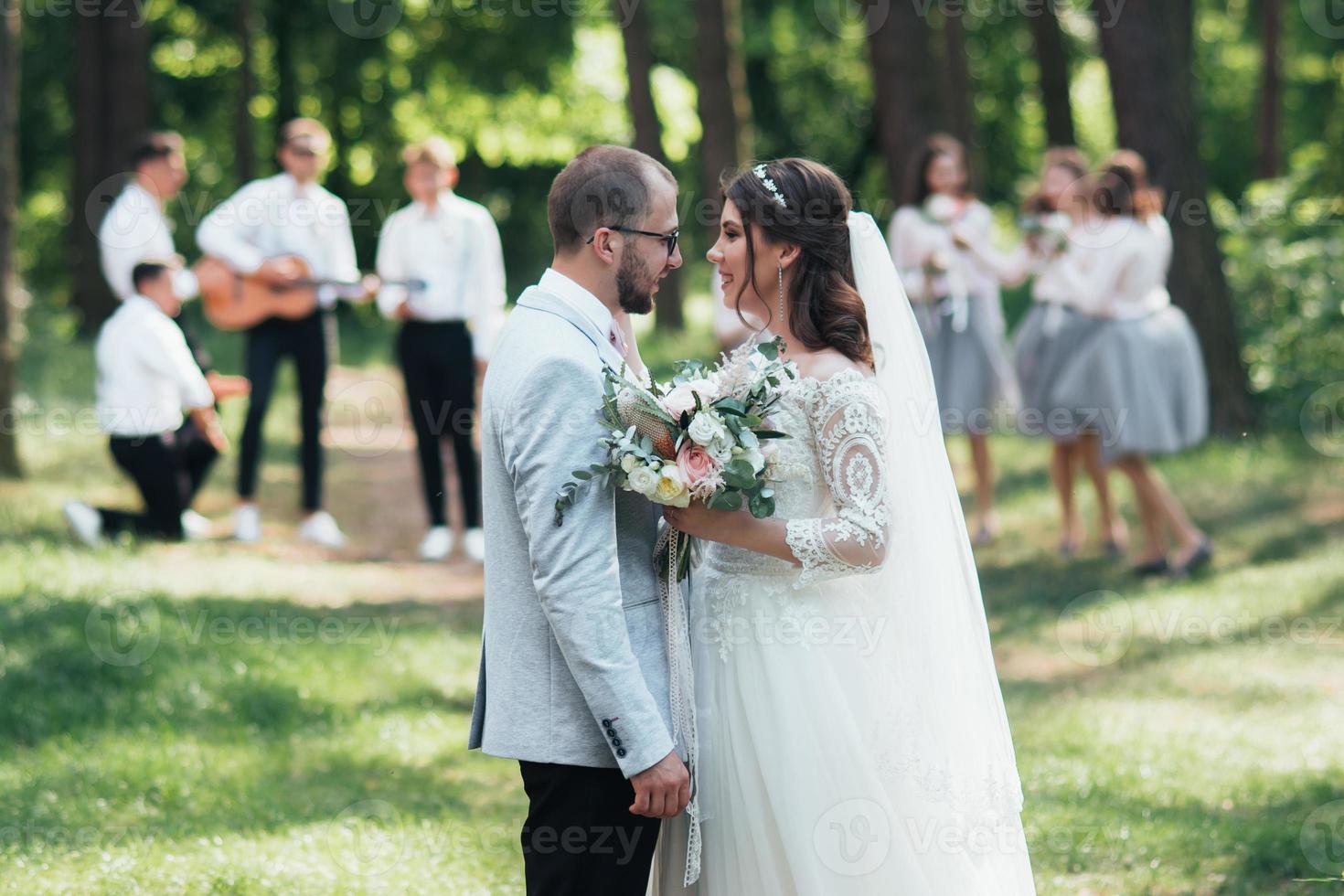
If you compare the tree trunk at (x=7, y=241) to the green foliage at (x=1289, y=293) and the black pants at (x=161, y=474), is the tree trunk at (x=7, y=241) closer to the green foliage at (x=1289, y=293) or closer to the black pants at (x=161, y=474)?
the black pants at (x=161, y=474)

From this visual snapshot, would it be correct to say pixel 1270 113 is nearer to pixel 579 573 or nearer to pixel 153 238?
pixel 153 238

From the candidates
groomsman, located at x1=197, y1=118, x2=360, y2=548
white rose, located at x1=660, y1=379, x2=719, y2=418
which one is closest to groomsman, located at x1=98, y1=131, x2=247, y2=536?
groomsman, located at x1=197, y1=118, x2=360, y2=548

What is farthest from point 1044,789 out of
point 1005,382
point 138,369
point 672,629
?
point 138,369

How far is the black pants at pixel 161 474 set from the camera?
8695mm

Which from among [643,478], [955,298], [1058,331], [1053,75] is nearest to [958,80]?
[1053,75]

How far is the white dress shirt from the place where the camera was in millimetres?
9305

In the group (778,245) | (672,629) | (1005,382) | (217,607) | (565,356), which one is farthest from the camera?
(1005,382)

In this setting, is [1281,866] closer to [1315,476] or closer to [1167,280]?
[1315,476]

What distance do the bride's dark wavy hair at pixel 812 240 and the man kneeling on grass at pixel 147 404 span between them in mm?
5917

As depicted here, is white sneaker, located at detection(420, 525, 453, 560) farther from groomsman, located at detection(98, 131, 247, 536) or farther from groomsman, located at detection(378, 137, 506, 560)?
groomsman, located at detection(98, 131, 247, 536)

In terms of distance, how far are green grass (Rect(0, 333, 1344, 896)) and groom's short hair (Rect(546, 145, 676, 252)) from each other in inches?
102

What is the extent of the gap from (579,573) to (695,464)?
34 cm

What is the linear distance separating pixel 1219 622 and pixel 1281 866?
12.2ft

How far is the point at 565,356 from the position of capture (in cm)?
310
